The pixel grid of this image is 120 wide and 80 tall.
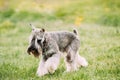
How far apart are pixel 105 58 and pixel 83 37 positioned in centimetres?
678

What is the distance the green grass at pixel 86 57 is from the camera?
11830 mm

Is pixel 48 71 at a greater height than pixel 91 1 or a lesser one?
greater

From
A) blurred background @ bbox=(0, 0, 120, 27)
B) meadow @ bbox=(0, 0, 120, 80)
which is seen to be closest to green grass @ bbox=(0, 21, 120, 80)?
meadow @ bbox=(0, 0, 120, 80)

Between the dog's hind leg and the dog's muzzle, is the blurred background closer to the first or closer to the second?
the dog's hind leg

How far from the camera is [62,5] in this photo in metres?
37.1

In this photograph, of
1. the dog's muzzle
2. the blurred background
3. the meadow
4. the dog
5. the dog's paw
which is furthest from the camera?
the blurred background

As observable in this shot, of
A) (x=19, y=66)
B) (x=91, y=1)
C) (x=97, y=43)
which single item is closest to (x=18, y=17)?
(x=91, y=1)

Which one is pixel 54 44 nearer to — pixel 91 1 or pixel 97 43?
pixel 97 43

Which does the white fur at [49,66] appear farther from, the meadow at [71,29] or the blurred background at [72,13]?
the blurred background at [72,13]

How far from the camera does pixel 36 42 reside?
1161 centimetres

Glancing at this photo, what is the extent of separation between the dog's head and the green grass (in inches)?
34.1

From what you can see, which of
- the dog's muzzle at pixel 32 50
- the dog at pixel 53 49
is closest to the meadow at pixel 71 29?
the dog at pixel 53 49

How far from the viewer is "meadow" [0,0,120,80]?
12.4 metres

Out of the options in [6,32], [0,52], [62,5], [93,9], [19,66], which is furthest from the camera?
[62,5]
